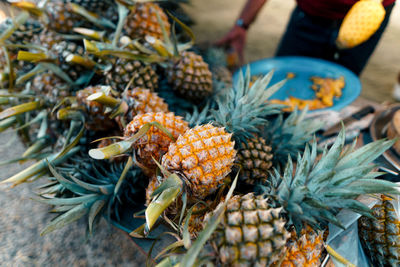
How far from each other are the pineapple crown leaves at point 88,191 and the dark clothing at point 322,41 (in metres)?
1.47

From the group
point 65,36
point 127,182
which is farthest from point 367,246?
point 65,36

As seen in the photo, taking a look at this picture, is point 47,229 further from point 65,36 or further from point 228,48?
point 228,48

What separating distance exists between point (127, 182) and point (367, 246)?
0.75 metres

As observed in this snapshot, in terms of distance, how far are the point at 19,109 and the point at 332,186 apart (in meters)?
0.99

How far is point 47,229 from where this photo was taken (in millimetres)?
633

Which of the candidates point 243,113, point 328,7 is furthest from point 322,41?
point 243,113

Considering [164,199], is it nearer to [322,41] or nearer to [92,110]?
[92,110]

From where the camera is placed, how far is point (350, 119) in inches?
43.0

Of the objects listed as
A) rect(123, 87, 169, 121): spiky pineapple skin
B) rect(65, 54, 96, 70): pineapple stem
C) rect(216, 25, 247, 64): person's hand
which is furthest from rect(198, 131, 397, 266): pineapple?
rect(216, 25, 247, 64): person's hand

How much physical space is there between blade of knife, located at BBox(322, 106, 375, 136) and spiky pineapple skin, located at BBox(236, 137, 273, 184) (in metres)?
0.42

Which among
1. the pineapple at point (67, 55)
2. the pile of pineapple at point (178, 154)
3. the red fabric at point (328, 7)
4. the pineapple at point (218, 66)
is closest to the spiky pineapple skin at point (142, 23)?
the pile of pineapple at point (178, 154)

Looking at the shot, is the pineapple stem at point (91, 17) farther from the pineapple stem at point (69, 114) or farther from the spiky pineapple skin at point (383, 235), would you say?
the spiky pineapple skin at point (383, 235)

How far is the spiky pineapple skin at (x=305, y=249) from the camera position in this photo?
1.79 feet

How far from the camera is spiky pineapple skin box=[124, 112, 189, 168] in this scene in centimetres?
67
